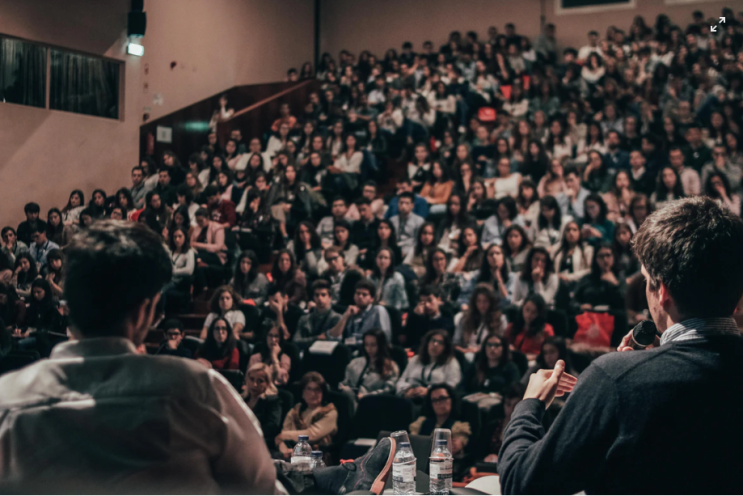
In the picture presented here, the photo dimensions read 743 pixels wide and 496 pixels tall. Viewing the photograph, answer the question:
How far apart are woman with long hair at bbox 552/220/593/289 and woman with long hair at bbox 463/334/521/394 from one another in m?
0.82

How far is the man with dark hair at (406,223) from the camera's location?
5387 mm

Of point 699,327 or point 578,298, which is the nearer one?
point 699,327

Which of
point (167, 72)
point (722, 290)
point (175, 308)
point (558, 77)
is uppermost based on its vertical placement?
point (558, 77)

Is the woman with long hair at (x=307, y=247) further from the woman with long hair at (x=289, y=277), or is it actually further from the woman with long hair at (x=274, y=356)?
the woman with long hair at (x=274, y=356)

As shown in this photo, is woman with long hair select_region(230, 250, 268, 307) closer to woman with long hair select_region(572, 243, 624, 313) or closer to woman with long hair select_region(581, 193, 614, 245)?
woman with long hair select_region(572, 243, 624, 313)

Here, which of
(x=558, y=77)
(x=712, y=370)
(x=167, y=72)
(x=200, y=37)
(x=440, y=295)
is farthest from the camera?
(x=558, y=77)

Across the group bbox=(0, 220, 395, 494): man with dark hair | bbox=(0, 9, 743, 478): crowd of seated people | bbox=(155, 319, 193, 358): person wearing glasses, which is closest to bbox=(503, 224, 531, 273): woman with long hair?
bbox=(0, 9, 743, 478): crowd of seated people

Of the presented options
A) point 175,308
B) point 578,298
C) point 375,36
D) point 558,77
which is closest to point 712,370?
point 578,298

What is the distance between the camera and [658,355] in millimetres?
923

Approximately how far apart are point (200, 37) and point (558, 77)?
3664 mm

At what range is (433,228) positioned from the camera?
197 inches

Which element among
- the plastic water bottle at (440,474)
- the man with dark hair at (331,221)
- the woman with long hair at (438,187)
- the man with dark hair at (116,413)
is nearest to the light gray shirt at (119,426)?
the man with dark hair at (116,413)

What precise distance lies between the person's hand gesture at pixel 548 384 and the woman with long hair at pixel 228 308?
Result: 3584 mm

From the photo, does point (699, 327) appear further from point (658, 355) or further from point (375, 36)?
point (375, 36)
